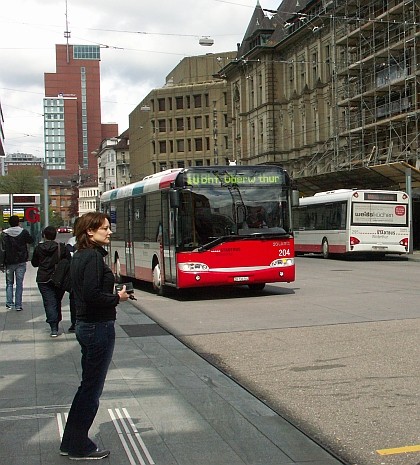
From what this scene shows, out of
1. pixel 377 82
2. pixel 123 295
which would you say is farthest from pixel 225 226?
pixel 377 82

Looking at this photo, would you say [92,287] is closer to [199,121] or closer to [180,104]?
[199,121]

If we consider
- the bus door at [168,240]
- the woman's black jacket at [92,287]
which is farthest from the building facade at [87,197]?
the woman's black jacket at [92,287]

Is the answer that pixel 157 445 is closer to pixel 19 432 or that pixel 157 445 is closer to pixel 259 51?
pixel 19 432

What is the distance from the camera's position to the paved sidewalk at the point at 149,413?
499cm

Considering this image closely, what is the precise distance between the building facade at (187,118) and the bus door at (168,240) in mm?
78090

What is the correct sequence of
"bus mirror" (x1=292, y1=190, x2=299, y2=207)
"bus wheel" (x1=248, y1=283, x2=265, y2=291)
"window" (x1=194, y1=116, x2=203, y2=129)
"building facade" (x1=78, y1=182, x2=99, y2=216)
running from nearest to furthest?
"bus mirror" (x1=292, y1=190, x2=299, y2=207) → "bus wheel" (x1=248, y1=283, x2=265, y2=291) → "window" (x1=194, y1=116, x2=203, y2=129) → "building facade" (x1=78, y1=182, x2=99, y2=216)

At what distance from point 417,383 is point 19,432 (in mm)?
3760

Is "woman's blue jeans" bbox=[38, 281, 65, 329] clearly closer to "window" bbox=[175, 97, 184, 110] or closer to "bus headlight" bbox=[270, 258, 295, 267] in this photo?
"bus headlight" bbox=[270, 258, 295, 267]

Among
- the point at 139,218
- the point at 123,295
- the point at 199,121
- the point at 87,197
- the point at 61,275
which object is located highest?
the point at 199,121

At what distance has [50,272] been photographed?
1047 centimetres

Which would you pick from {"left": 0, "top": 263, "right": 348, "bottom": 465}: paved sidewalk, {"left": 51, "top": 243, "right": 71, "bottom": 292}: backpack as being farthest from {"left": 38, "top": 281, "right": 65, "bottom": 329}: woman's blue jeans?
{"left": 0, "top": 263, "right": 348, "bottom": 465}: paved sidewalk

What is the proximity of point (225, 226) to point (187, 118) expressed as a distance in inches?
3320

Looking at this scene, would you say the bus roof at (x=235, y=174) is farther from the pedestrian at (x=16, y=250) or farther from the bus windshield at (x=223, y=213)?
the pedestrian at (x=16, y=250)

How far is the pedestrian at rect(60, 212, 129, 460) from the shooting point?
4.83 metres
